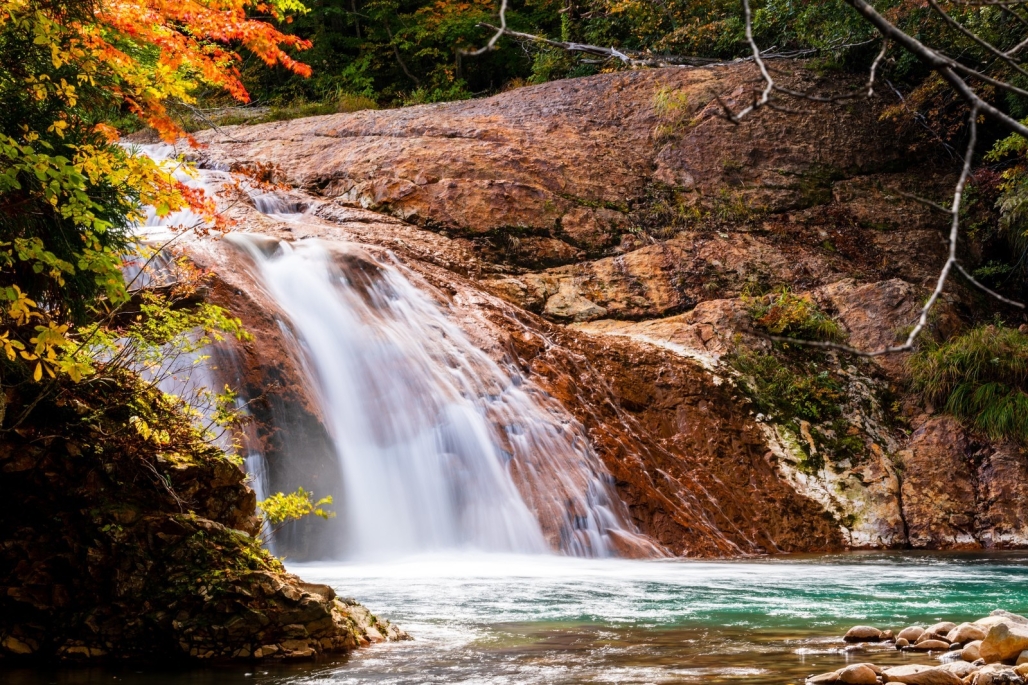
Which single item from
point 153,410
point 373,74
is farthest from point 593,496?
point 373,74

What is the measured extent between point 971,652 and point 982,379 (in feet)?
29.6

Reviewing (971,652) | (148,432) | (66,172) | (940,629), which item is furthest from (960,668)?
(66,172)

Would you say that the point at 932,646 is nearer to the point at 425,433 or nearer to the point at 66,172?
the point at 66,172

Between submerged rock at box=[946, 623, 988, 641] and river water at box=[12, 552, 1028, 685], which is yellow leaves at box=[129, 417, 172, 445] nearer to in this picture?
river water at box=[12, 552, 1028, 685]

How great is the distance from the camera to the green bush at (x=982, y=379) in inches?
455

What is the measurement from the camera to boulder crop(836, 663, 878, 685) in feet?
12.1

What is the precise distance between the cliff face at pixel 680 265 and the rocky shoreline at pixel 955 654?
5.12m

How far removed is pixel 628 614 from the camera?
5.86m

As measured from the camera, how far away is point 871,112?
58.4 feet

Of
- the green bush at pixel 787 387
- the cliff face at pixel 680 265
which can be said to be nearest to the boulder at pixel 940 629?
the cliff face at pixel 680 265

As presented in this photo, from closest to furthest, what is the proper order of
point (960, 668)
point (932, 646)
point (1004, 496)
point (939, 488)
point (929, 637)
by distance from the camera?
point (960, 668) < point (932, 646) < point (929, 637) < point (1004, 496) < point (939, 488)

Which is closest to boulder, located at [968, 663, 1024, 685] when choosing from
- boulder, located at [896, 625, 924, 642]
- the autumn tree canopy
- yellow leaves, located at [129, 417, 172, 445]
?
boulder, located at [896, 625, 924, 642]

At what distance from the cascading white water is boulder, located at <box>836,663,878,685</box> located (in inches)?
222

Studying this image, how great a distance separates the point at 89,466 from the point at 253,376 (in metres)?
3.95
